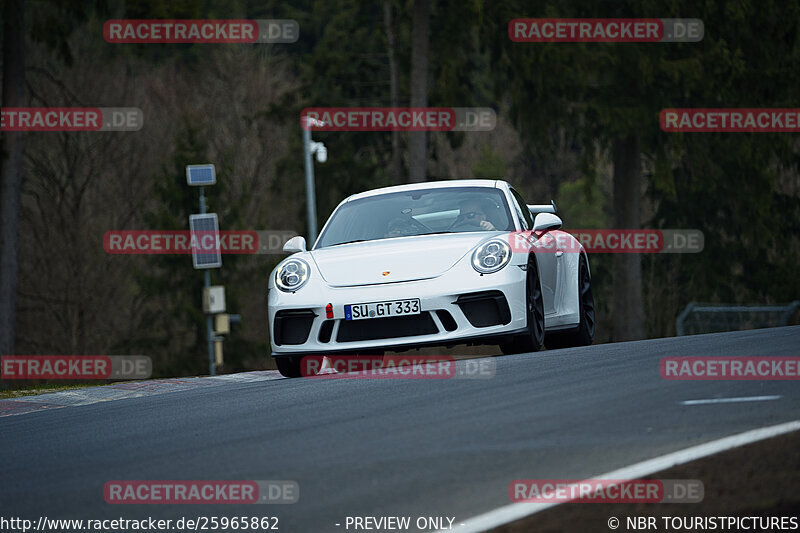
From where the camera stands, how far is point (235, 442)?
21.5ft

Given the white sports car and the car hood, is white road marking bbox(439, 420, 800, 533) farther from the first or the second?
the car hood

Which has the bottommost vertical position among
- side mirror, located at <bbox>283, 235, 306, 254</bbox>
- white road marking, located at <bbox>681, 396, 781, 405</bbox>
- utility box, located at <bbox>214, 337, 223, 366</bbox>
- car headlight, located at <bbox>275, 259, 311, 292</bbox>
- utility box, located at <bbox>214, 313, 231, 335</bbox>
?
utility box, located at <bbox>214, 337, 223, 366</bbox>

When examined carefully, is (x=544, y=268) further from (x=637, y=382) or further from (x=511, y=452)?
(x=511, y=452)

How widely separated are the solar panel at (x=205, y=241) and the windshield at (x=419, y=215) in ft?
77.9

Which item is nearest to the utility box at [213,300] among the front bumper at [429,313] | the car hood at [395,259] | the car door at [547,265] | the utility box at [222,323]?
the utility box at [222,323]

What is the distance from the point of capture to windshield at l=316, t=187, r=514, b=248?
436 inches

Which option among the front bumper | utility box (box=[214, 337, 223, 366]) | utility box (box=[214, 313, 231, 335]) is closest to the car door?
the front bumper

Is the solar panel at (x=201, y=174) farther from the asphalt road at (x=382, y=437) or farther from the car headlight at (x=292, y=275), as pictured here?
the asphalt road at (x=382, y=437)

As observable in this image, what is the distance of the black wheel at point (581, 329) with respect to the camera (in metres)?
11.9

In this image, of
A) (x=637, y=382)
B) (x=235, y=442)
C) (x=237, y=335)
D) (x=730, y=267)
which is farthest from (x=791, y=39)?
(x=235, y=442)

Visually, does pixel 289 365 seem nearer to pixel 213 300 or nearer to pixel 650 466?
pixel 650 466

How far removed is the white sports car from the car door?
2cm

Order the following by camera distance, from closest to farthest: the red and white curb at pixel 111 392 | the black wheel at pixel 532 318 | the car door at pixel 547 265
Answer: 1. the red and white curb at pixel 111 392
2. the black wheel at pixel 532 318
3. the car door at pixel 547 265

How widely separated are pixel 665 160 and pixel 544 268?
19.8 m
